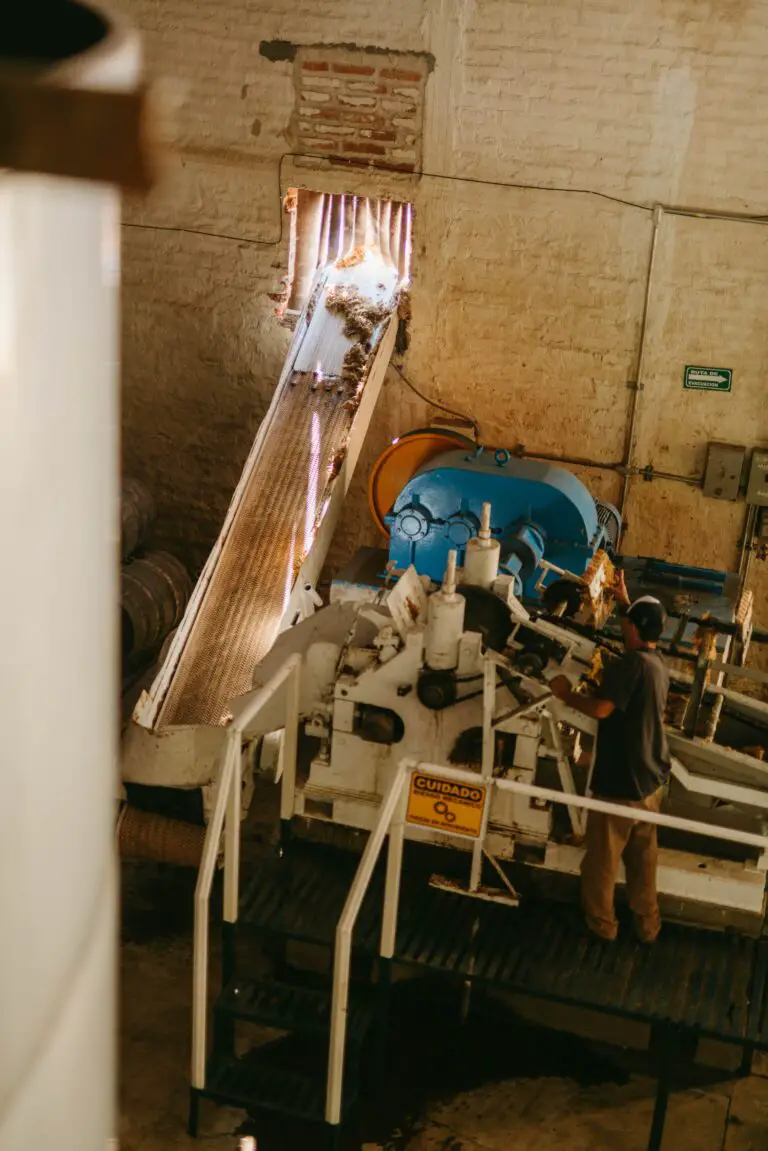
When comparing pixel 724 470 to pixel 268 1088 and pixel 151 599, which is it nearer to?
pixel 151 599

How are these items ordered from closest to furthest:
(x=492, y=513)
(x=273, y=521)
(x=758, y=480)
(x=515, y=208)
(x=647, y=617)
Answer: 1. (x=647, y=617)
2. (x=492, y=513)
3. (x=273, y=521)
4. (x=515, y=208)
5. (x=758, y=480)

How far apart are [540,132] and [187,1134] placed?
553 centimetres

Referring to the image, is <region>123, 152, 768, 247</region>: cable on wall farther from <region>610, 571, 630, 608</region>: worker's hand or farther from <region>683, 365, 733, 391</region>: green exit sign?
<region>610, 571, 630, 608</region>: worker's hand

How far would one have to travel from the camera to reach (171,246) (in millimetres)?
8469

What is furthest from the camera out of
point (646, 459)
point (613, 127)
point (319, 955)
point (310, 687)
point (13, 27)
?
point (646, 459)

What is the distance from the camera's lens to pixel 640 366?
7938mm

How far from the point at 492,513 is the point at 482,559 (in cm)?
110

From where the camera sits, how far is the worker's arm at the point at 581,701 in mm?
4934

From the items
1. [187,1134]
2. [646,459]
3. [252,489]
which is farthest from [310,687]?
[646,459]

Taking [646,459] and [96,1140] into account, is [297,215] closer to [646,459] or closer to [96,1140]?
[646,459]

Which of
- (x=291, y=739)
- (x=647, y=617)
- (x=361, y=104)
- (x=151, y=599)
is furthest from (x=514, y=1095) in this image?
(x=361, y=104)

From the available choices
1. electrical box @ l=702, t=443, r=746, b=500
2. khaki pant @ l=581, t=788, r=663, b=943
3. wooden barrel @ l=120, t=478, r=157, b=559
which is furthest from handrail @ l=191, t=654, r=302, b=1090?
electrical box @ l=702, t=443, r=746, b=500

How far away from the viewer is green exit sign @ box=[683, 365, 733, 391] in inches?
309

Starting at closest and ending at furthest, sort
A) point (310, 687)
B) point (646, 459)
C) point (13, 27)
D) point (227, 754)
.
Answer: point (13, 27), point (227, 754), point (310, 687), point (646, 459)
